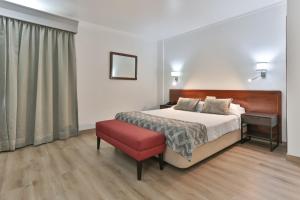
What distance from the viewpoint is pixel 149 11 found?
3.58 metres

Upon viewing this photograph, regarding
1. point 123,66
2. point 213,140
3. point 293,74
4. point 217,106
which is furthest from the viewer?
point 123,66

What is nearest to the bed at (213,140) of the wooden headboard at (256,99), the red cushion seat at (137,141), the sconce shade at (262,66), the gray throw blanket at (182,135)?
the gray throw blanket at (182,135)

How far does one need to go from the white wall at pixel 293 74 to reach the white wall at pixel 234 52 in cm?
67

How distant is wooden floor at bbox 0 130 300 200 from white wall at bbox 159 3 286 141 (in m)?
1.44

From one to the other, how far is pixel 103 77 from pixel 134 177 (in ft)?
9.74

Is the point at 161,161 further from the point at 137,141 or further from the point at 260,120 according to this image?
the point at 260,120

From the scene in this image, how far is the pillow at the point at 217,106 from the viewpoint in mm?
3547

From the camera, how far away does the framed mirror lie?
4.66 m

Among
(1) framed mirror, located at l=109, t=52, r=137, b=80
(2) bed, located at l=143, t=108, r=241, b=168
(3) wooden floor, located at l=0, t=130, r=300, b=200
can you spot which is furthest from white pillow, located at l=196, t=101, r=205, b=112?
(1) framed mirror, located at l=109, t=52, r=137, b=80

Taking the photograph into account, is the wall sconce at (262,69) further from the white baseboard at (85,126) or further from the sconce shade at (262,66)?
the white baseboard at (85,126)

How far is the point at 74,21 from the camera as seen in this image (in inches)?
151

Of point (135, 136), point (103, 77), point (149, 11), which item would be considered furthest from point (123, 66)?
point (135, 136)

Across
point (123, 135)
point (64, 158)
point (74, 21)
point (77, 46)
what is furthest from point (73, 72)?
point (123, 135)

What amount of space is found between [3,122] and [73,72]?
158 centimetres
